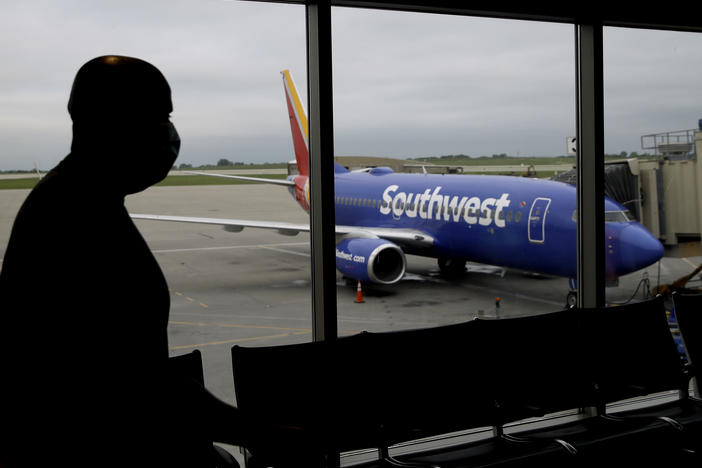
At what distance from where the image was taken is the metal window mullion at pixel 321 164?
281 cm

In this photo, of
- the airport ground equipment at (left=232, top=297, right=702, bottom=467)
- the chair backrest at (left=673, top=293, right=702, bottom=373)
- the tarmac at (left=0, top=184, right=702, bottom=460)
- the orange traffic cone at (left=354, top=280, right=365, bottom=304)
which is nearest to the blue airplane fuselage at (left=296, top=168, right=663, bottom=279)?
the tarmac at (left=0, top=184, right=702, bottom=460)

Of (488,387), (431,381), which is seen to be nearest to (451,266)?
(488,387)

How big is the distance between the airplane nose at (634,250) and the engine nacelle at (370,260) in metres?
2.65

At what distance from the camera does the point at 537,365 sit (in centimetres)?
269

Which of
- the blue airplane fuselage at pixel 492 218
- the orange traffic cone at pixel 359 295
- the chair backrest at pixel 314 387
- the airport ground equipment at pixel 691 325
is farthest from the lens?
the orange traffic cone at pixel 359 295

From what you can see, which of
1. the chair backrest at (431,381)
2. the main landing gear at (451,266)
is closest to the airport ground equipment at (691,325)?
the chair backrest at (431,381)

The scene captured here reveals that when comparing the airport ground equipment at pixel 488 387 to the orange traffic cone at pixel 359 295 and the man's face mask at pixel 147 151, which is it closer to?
the man's face mask at pixel 147 151

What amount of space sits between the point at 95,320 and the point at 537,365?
2376 millimetres

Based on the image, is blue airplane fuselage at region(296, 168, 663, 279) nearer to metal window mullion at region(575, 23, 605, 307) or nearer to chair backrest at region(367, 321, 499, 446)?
metal window mullion at region(575, 23, 605, 307)

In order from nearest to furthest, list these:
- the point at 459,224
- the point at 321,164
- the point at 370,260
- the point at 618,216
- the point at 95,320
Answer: the point at 95,320, the point at 321,164, the point at 618,216, the point at 370,260, the point at 459,224

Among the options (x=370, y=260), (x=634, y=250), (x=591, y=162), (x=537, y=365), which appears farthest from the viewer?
(x=370, y=260)

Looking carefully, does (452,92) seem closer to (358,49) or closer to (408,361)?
(358,49)

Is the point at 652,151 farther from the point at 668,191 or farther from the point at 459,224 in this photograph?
the point at 459,224

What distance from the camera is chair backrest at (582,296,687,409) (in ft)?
9.10
